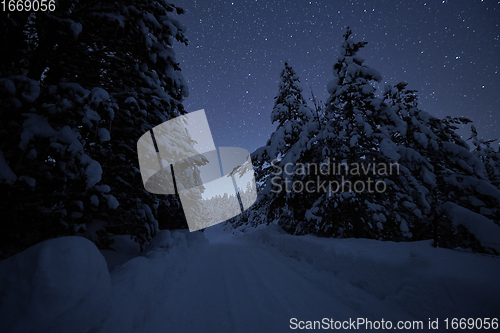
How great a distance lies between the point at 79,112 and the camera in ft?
10.1

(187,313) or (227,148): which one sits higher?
(227,148)

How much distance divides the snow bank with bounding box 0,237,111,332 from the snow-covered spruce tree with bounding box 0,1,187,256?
1.03 m

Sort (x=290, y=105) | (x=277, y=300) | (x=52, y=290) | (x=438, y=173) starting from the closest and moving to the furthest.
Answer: (x=52, y=290)
(x=277, y=300)
(x=438, y=173)
(x=290, y=105)

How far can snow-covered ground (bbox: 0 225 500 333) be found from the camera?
2367 mm

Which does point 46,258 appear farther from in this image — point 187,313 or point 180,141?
point 180,141

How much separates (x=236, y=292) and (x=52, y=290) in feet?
10.7

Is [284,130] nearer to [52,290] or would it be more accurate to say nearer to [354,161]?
[354,161]

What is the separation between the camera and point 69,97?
10.3 ft

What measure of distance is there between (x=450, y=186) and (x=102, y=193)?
35.4 ft

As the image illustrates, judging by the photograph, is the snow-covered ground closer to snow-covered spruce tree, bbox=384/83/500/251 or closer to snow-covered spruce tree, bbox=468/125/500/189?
snow-covered spruce tree, bbox=384/83/500/251

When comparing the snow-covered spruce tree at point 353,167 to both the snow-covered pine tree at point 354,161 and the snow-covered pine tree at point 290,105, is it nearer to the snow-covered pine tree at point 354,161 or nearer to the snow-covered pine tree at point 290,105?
the snow-covered pine tree at point 354,161

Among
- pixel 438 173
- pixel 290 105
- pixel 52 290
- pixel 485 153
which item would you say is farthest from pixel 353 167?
pixel 485 153

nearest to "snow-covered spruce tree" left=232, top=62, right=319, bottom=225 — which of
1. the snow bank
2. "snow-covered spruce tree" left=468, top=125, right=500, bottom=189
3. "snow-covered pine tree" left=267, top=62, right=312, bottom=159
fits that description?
"snow-covered pine tree" left=267, top=62, right=312, bottom=159

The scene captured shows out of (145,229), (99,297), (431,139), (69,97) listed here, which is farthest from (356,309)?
(431,139)
